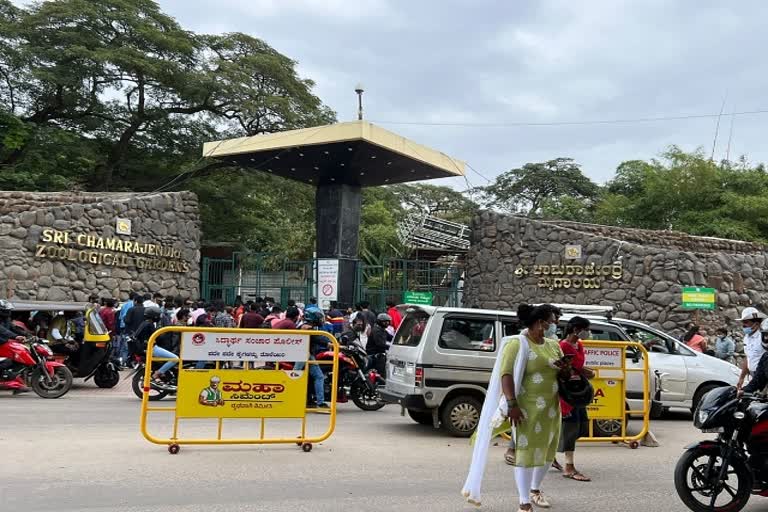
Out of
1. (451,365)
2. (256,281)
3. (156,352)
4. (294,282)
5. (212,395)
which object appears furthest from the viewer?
(294,282)

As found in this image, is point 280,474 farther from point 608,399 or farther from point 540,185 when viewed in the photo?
point 540,185

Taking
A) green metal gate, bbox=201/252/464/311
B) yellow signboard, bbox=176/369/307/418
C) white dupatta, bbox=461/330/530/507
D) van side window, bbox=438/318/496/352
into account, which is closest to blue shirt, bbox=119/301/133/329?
green metal gate, bbox=201/252/464/311

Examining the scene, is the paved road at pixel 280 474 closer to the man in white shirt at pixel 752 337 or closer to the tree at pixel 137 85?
the man in white shirt at pixel 752 337

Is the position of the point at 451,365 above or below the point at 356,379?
above

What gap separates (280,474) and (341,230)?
622 inches

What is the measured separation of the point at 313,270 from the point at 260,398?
1590 cm

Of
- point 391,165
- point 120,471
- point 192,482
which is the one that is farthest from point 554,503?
point 391,165

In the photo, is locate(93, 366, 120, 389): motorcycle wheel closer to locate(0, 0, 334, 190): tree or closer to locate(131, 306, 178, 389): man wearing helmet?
locate(131, 306, 178, 389): man wearing helmet

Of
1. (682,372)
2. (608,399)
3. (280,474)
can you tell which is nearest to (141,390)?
(280,474)

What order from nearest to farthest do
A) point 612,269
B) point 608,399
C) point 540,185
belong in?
point 608,399 < point 612,269 < point 540,185

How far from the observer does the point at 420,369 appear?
936cm

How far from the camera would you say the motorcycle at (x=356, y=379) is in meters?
11.4

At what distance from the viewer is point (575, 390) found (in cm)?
628

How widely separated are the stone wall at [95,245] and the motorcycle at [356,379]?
1083 cm
